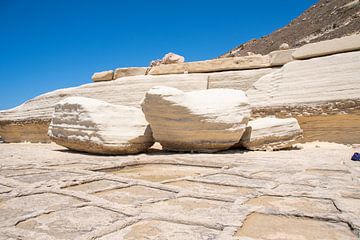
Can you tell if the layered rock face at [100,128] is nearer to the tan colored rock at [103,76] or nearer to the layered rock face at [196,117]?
the layered rock face at [196,117]

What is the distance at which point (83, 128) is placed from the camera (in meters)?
5.15

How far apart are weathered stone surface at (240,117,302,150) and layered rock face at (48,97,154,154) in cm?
156

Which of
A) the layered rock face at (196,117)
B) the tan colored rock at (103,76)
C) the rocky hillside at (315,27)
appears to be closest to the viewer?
the layered rock face at (196,117)

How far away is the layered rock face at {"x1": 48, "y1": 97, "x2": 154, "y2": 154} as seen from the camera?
5.01 m

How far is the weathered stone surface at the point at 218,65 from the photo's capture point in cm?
808

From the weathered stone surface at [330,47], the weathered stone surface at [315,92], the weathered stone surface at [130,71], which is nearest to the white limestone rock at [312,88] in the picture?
the weathered stone surface at [315,92]

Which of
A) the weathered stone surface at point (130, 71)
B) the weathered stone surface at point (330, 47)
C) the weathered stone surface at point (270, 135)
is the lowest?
the weathered stone surface at point (270, 135)

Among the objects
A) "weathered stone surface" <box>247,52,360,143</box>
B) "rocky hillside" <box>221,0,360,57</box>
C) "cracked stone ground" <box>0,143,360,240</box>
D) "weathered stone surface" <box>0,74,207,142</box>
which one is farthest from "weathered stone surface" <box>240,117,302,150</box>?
"rocky hillside" <box>221,0,360,57</box>

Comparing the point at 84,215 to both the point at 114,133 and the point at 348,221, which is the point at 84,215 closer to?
the point at 348,221

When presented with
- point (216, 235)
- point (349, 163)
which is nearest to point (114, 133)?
point (349, 163)

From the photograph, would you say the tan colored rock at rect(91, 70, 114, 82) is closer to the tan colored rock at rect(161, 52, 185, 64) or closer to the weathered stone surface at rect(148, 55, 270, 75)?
the weathered stone surface at rect(148, 55, 270, 75)

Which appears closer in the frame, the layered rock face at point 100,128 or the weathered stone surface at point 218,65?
the layered rock face at point 100,128

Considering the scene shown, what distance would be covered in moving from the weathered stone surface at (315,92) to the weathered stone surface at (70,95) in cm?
172

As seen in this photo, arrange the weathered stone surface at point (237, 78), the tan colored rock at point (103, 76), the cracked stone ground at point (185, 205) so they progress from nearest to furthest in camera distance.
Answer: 1. the cracked stone ground at point (185, 205)
2. the weathered stone surface at point (237, 78)
3. the tan colored rock at point (103, 76)
